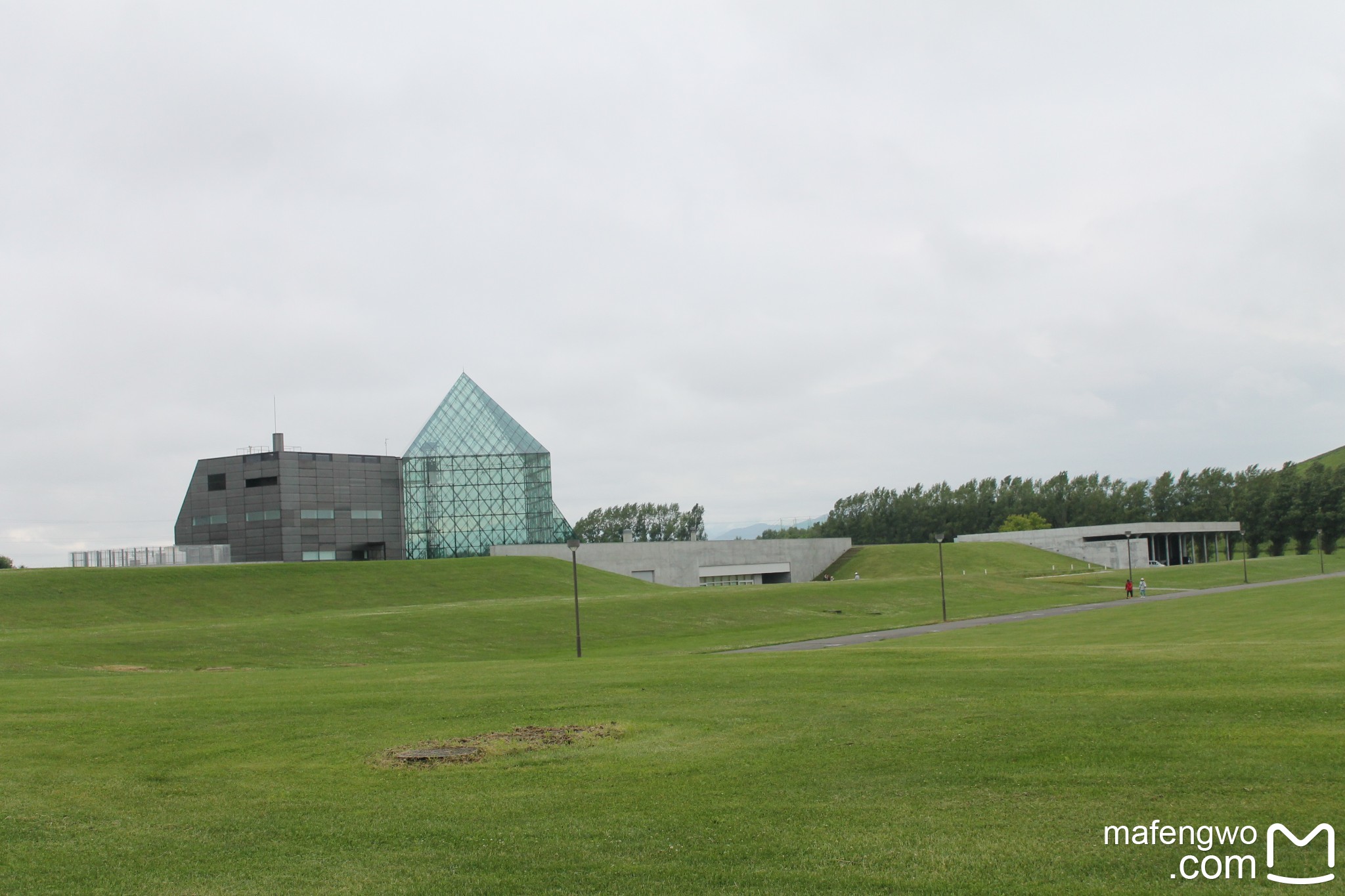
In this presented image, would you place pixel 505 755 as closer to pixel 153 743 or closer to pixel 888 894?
pixel 153 743

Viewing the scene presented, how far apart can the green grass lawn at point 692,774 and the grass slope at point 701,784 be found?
0.04 metres

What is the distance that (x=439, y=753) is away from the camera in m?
12.3

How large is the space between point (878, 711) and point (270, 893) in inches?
339

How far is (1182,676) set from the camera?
15.5 metres

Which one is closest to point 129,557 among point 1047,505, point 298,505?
point 298,505

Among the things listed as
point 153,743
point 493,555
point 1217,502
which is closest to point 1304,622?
point 153,743

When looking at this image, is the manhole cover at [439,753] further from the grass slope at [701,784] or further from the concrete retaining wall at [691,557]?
the concrete retaining wall at [691,557]

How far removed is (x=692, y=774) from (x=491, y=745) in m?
3.28

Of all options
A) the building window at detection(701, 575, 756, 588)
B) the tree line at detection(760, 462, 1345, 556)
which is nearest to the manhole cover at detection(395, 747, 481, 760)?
the building window at detection(701, 575, 756, 588)

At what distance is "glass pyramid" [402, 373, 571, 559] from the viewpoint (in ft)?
305

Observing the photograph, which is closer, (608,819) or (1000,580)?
(608,819)

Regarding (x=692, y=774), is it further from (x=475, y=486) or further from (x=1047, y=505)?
(x=1047, y=505)

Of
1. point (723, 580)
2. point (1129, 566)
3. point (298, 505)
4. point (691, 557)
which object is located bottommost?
point (723, 580)

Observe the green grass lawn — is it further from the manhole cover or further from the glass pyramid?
the glass pyramid
